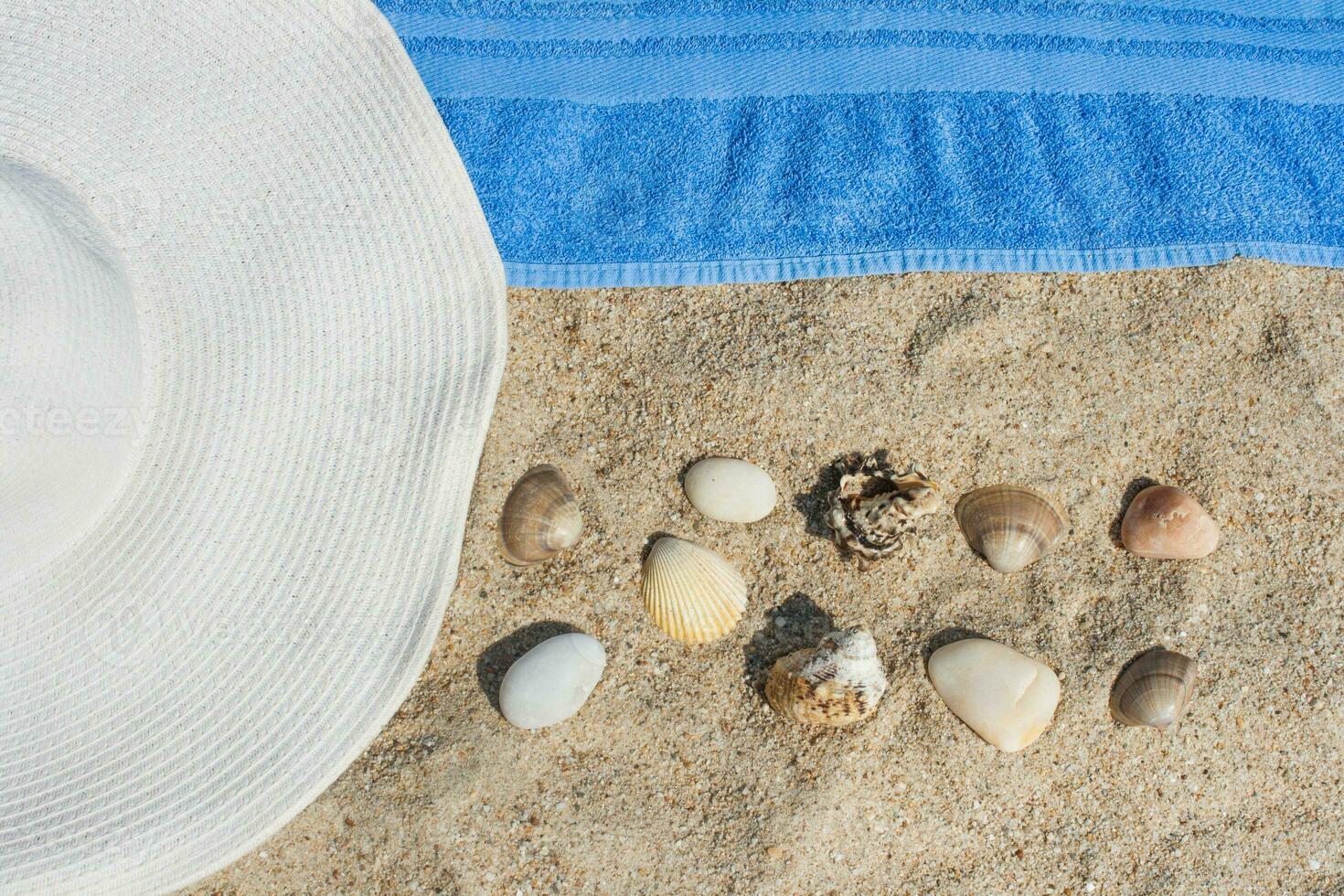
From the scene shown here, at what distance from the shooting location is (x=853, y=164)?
5.84 ft

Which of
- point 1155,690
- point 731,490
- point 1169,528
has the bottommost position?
point 1155,690

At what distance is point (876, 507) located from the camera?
5.24ft

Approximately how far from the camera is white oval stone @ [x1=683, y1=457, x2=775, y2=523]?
164 cm

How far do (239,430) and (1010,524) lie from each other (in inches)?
51.6

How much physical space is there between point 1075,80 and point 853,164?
534mm

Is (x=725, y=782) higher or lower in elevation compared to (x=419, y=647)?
lower

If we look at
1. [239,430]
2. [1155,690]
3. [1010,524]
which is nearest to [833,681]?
[1010,524]

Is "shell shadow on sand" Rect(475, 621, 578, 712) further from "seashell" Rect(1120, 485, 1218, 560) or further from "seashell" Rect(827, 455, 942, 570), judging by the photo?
"seashell" Rect(1120, 485, 1218, 560)

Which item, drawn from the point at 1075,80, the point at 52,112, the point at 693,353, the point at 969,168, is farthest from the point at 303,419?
the point at 1075,80

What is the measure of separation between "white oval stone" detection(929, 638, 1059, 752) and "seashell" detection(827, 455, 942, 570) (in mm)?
231

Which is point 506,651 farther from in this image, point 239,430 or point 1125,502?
point 1125,502

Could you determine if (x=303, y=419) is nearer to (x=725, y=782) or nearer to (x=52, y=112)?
(x=52, y=112)

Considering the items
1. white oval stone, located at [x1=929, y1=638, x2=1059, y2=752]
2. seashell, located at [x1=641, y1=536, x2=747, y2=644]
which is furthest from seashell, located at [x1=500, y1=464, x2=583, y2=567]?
white oval stone, located at [x1=929, y1=638, x2=1059, y2=752]

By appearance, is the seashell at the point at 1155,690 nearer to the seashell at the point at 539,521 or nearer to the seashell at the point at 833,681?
the seashell at the point at 833,681
